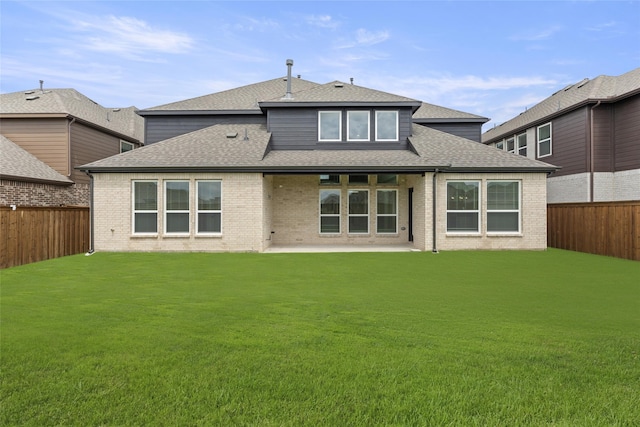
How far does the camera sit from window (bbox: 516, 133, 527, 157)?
22.0 m

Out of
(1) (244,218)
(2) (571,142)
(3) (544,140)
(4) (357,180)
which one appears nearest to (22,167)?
(1) (244,218)

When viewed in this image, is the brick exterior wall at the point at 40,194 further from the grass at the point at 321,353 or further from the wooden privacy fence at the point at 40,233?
the grass at the point at 321,353

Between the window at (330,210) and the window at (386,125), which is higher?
the window at (386,125)

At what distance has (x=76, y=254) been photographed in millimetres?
13266

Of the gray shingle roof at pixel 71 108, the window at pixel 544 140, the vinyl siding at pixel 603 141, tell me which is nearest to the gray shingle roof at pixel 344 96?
the vinyl siding at pixel 603 141

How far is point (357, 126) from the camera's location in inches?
647

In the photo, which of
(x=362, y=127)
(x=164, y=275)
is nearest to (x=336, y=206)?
(x=362, y=127)

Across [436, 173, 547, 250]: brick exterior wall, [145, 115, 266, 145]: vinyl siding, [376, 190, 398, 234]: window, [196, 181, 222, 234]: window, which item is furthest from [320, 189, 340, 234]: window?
[145, 115, 266, 145]: vinyl siding

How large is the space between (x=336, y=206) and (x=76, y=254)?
10.3 m

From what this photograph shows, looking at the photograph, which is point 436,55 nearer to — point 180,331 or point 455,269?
point 455,269

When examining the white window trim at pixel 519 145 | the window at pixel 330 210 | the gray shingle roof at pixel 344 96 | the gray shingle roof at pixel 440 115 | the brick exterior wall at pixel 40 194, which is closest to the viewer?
the brick exterior wall at pixel 40 194

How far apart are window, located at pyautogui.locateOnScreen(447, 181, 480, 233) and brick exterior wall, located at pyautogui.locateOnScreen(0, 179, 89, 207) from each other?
663 inches

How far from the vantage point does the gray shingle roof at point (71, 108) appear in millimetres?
18641

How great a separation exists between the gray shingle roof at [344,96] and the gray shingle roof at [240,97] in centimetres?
323
